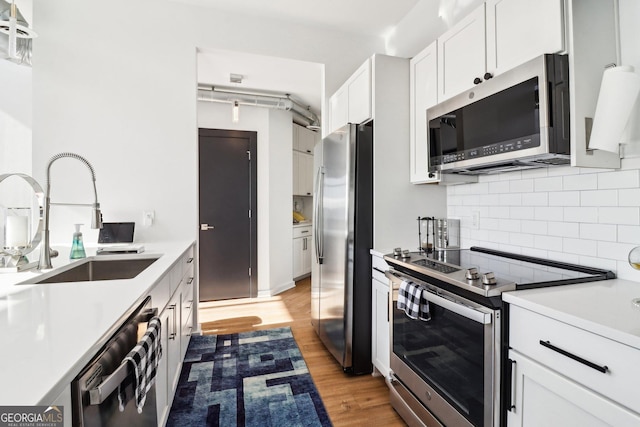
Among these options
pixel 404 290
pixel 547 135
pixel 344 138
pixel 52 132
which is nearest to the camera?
pixel 547 135

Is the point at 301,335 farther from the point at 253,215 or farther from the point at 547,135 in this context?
the point at 547,135

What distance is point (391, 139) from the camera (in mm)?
2357

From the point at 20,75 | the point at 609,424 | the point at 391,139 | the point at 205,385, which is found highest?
the point at 20,75

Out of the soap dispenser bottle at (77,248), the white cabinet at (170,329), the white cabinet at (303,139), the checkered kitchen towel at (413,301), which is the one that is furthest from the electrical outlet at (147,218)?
the white cabinet at (303,139)

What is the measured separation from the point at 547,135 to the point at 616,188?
44cm

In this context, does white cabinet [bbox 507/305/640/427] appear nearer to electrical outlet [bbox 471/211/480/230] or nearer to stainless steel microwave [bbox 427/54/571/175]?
stainless steel microwave [bbox 427/54/571/175]

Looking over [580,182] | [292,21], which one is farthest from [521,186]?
[292,21]

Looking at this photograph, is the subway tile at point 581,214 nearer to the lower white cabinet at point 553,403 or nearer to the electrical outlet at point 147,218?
the lower white cabinet at point 553,403

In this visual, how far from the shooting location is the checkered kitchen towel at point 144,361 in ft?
3.07

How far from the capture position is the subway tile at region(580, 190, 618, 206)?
4.64 feet

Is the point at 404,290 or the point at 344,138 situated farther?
the point at 344,138

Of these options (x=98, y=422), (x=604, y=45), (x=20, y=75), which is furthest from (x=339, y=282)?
(x=20, y=75)

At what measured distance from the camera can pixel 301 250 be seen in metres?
5.09

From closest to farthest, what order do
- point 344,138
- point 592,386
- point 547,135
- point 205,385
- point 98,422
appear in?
point 98,422, point 592,386, point 547,135, point 205,385, point 344,138
